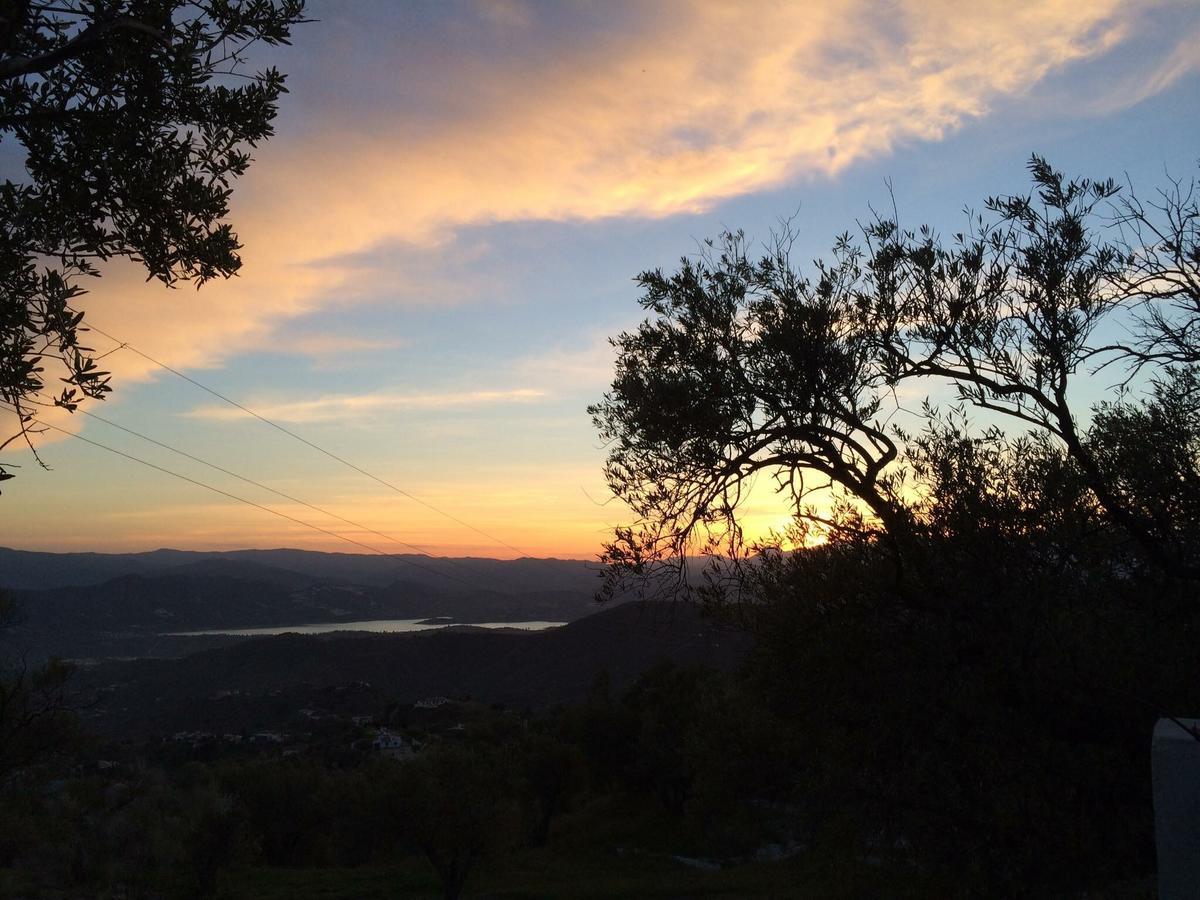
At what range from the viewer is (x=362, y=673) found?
286ft

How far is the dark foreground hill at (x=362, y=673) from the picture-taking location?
71.8 m

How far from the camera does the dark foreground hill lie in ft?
235

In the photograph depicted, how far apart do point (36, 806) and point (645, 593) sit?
3201cm

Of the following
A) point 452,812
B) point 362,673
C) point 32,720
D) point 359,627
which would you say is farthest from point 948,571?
point 359,627

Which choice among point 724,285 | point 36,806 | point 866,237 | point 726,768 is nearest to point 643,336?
point 724,285

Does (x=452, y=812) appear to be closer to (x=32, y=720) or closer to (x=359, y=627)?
(x=32, y=720)

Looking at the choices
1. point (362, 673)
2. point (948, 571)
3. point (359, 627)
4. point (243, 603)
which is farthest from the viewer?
point (243, 603)

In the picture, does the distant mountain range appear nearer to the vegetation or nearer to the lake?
the lake

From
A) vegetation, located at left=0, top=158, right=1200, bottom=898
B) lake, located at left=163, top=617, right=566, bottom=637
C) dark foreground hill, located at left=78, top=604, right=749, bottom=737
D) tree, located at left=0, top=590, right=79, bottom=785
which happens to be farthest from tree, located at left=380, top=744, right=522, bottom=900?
lake, located at left=163, top=617, right=566, bottom=637

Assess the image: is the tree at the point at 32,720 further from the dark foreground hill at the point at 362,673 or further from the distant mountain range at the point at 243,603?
the distant mountain range at the point at 243,603

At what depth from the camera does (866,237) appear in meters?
8.80

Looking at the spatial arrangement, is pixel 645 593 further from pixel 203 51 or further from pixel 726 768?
pixel 726 768

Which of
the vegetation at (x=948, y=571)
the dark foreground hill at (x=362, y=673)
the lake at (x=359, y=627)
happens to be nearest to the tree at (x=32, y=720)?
the vegetation at (x=948, y=571)

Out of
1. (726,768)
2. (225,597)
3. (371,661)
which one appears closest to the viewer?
(726,768)
